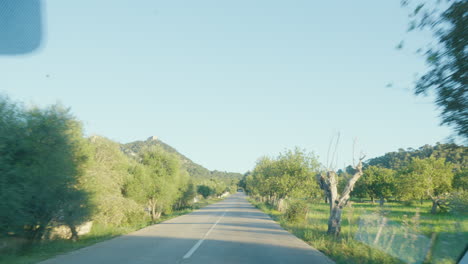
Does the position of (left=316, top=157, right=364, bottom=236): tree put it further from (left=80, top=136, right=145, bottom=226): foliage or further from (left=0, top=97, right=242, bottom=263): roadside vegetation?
(left=80, top=136, right=145, bottom=226): foliage

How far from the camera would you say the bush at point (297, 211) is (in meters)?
25.1

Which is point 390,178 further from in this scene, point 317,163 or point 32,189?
point 32,189

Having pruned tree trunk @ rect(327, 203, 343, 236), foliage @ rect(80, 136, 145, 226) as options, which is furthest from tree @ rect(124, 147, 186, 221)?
pruned tree trunk @ rect(327, 203, 343, 236)

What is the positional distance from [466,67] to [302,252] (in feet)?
28.7

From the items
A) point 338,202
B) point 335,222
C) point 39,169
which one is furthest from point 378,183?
point 39,169

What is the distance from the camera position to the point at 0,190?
8.34 metres

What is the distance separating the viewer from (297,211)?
25.4 metres

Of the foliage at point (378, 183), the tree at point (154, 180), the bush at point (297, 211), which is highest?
the foliage at point (378, 183)

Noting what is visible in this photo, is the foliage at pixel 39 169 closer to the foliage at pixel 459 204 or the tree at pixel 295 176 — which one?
the foliage at pixel 459 204

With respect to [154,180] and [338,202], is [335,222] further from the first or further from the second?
[154,180]

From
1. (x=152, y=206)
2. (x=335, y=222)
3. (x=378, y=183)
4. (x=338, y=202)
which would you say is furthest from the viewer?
(x=378, y=183)

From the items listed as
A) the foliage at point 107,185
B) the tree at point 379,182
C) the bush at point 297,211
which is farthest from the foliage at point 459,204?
the tree at point 379,182

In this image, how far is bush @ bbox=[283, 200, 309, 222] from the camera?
82.5ft

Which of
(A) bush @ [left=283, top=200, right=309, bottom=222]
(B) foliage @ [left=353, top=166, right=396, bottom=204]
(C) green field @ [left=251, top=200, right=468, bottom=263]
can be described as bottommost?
(C) green field @ [left=251, top=200, right=468, bottom=263]
